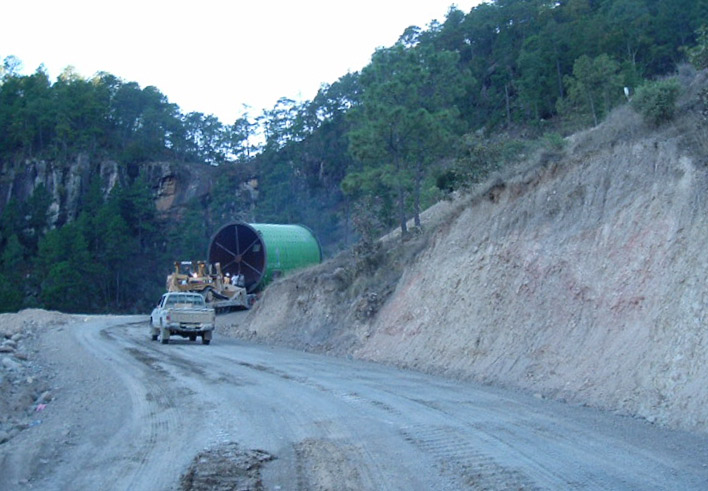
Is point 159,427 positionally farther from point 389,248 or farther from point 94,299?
point 94,299

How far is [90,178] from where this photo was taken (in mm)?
91500

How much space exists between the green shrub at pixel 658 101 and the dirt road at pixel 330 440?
8.03m

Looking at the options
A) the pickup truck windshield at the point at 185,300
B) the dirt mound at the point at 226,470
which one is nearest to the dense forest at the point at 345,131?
the pickup truck windshield at the point at 185,300

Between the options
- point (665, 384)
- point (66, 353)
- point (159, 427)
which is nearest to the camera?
point (159, 427)

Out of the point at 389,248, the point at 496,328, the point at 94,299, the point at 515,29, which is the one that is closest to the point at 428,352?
the point at 496,328

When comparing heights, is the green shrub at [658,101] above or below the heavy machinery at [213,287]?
above

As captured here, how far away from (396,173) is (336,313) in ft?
20.7

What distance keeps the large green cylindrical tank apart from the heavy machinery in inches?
86.3

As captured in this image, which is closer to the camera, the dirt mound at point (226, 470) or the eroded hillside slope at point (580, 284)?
the dirt mound at point (226, 470)

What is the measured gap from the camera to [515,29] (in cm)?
7231

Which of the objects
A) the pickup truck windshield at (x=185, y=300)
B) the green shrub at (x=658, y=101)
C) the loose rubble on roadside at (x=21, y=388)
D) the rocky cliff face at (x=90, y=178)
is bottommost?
the loose rubble on roadside at (x=21, y=388)

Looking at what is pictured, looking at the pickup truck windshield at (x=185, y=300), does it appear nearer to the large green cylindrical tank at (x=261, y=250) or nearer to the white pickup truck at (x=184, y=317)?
the white pickup truck at (x=184, y=317)

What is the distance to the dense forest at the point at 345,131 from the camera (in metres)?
33.1

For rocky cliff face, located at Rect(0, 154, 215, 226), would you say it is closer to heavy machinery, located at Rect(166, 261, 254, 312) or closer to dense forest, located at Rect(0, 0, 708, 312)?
dense forest, located at Rect(0, 0, 708, 312)
